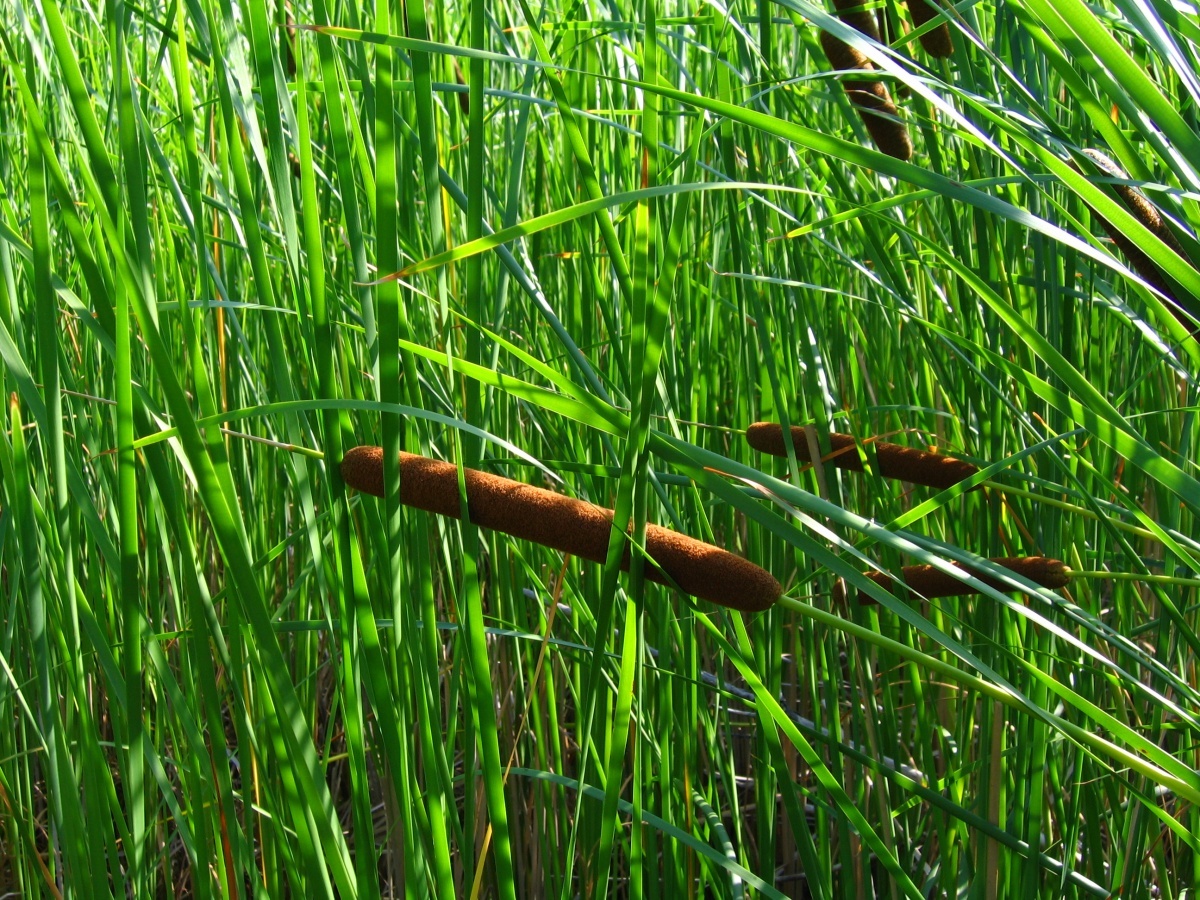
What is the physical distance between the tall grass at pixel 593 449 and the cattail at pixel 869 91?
0.04 m

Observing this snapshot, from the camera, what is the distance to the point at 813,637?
1.13 meters

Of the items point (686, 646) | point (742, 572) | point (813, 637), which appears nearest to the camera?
point (742, 572)

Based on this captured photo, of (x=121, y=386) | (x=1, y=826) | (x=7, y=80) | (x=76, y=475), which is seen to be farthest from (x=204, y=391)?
(x=7, y=80)

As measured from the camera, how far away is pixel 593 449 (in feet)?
3.97

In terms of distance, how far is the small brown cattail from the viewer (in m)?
0.77

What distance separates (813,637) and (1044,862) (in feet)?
0.95

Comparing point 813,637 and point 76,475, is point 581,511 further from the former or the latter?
point 813,637

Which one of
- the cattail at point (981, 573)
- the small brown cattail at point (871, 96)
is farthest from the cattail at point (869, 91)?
the cattail at point (981, 573)

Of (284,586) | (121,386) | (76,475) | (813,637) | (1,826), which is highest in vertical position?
(121,386)

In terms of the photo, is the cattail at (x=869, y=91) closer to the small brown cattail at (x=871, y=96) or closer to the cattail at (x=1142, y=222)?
the small brown cattail at (x=871, y=96)

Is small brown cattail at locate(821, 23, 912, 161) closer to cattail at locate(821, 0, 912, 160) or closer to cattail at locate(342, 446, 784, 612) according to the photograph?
cattail at locate(821, 0, 912, 160)

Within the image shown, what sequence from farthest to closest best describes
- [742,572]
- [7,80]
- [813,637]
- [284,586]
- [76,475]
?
[7,80] < [284,586] < [813,637] < [76,475] < [742,572]

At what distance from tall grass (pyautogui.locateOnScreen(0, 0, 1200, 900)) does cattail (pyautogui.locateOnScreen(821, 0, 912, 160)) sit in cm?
4

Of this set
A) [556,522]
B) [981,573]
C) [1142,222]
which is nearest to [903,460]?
[981,573]
